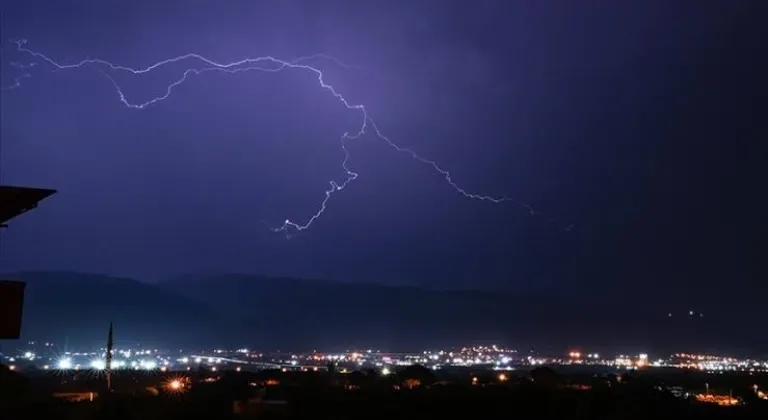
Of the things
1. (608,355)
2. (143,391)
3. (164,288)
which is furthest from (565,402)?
(164,288)

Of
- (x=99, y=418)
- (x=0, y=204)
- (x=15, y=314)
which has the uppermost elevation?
(x=0, y=204)

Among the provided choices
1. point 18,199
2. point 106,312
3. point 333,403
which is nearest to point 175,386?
point 333,403

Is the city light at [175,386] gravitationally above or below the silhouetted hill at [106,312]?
below

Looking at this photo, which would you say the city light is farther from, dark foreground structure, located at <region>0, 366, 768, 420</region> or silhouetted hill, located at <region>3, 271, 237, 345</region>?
silhouetted hill, located at <region>3, 271, 237, 345</region>

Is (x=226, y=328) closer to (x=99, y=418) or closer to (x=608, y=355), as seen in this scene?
(x=608, y=355)

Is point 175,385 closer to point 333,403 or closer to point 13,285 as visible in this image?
point 333,403

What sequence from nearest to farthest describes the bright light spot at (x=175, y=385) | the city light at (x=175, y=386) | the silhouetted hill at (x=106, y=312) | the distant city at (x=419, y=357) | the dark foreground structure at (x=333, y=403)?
the dark foreground structure at (x=333, y=403), the city light at (x=175, y=386), the bright light spot at (x=175, y=385), the distant city at (x=419, y=357), the silhouetted hill at (x=106, y=312)

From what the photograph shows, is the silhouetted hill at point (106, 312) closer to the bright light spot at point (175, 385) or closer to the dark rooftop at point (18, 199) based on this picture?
the bright light spot at point (175, 385)

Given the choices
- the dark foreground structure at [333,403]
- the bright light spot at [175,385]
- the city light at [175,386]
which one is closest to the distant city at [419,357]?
the city light at [175,386]
